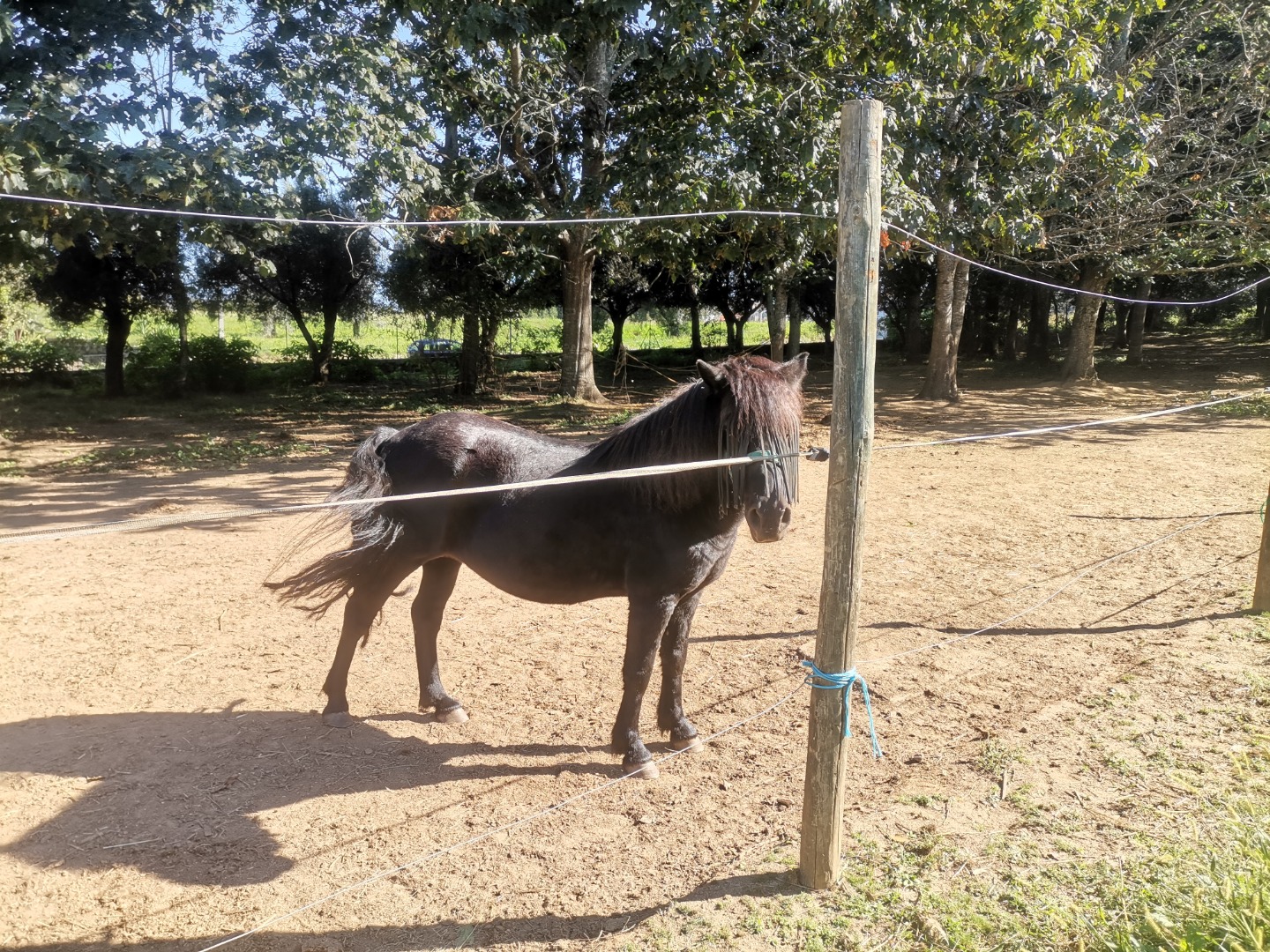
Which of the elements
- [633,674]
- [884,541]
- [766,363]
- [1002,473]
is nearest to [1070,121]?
[1002,473]

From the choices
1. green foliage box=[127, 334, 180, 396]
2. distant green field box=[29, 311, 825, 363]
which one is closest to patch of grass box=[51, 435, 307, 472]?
green foliage box=[127, 334, 180, 396]

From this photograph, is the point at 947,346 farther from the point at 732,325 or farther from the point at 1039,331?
the point at 732,325

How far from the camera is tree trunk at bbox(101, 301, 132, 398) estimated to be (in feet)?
66.2

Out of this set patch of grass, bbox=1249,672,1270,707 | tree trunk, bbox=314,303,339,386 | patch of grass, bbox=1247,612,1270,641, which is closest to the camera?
patch of grass, bbox=1249,672,1270,707

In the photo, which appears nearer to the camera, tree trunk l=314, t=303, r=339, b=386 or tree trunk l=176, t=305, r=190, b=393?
tree trunk l=176, t=305, r=190, b=393

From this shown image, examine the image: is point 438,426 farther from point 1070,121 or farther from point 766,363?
point 1070,121

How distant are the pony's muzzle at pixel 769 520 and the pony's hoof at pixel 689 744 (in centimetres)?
127

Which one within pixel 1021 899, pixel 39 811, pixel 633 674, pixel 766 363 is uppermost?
pixel 766 363

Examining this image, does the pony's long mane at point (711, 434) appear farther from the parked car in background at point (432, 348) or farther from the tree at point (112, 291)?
the parked car in background at point (432, 348)

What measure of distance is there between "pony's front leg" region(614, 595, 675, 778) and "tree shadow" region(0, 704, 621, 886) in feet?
0.48

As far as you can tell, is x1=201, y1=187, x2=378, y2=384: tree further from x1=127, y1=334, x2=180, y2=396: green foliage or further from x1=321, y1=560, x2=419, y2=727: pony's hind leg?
x1=321, y1=560, x2=419, y2=727: pony's hind leg

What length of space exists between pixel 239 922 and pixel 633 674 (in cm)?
175

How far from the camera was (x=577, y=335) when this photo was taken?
724 inches

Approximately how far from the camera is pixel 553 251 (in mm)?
18250
